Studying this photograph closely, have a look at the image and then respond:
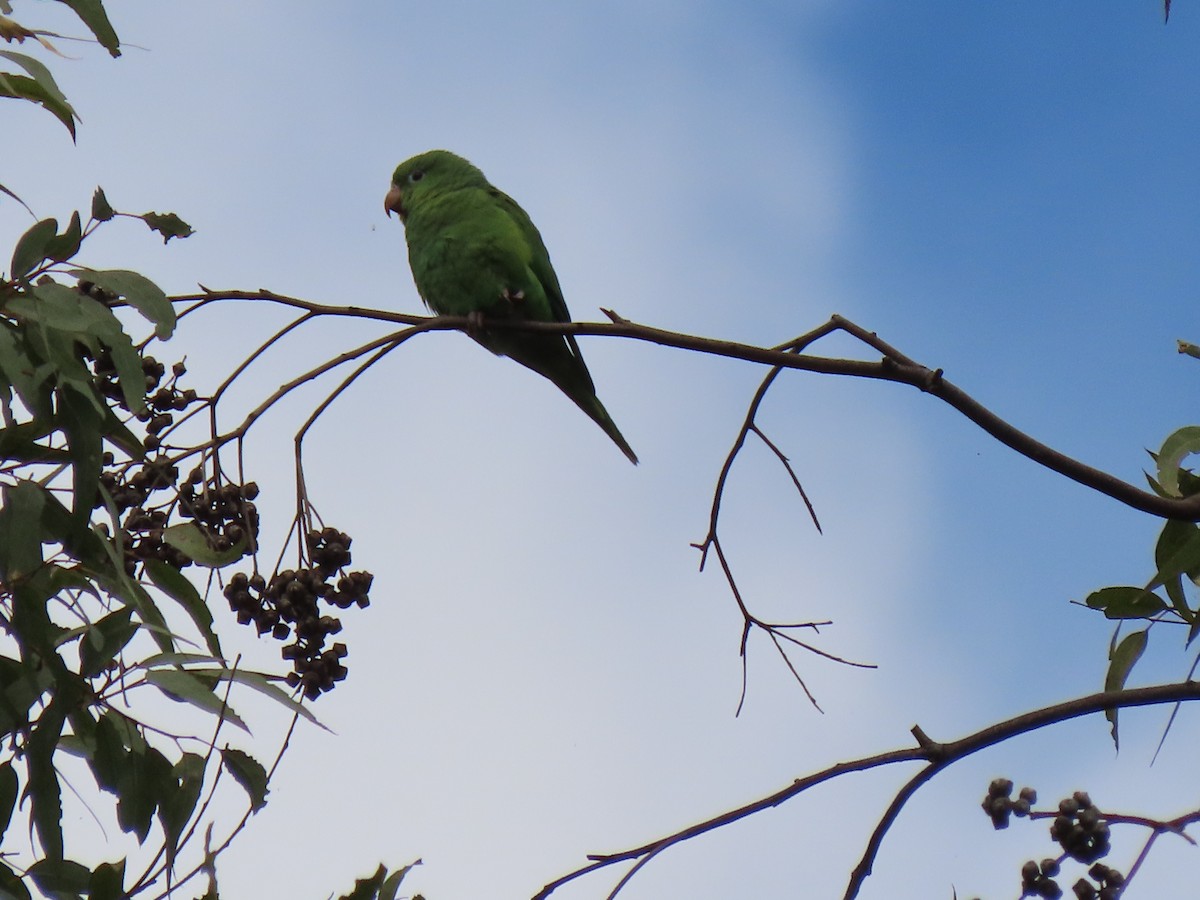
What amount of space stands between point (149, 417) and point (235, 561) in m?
0.35

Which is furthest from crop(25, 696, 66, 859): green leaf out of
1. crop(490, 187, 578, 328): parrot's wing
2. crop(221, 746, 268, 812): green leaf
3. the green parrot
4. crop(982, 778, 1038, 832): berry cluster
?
crop(490, 187, 578, 328): parrot's wing

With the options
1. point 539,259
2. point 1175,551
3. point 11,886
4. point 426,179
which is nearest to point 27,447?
point 11,886

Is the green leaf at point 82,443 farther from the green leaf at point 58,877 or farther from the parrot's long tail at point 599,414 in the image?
the parrot's long tail at point 599,414

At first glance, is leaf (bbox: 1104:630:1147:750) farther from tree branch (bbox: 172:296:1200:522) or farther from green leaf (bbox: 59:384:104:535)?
green leaf (bbox: 59:384:104:535)

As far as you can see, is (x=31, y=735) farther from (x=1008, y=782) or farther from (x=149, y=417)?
(x=1008, y=782)

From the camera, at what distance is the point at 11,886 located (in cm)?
184

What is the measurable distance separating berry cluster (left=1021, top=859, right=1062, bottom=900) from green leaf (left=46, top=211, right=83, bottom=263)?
162 cm

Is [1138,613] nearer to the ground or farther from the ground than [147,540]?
farther from the ground

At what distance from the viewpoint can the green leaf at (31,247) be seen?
1.78 m

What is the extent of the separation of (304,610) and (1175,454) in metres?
1.44

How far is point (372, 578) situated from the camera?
216 cm

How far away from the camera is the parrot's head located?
15.2 feet

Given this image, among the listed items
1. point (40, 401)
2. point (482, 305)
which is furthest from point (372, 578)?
point (482, 305)

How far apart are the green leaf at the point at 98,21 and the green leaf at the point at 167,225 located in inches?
10.5
